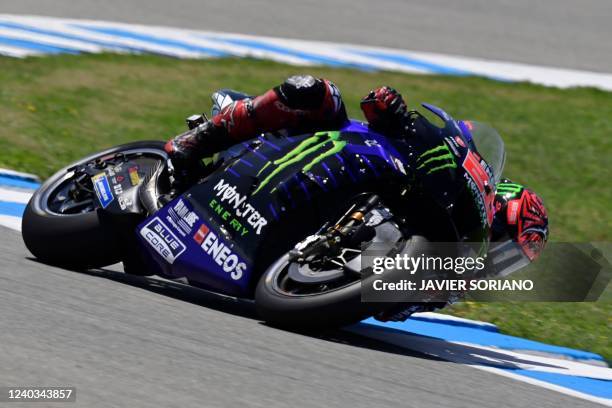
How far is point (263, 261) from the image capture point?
5.50 m

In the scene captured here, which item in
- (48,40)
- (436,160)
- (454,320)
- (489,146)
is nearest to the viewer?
(436,160)

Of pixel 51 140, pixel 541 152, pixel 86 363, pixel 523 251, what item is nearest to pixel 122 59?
pixel 51 140

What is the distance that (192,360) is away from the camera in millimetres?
4258

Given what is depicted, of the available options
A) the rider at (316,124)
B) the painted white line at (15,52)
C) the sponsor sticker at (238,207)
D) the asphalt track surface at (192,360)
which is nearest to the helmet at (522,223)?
the rider at (316,124)

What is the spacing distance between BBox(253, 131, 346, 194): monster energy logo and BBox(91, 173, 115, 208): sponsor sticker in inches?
36.2

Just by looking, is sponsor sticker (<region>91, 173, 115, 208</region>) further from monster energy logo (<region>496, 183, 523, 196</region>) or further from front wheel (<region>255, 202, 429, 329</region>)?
monster energy logo (<region>496, 183, 523, 196</region>)

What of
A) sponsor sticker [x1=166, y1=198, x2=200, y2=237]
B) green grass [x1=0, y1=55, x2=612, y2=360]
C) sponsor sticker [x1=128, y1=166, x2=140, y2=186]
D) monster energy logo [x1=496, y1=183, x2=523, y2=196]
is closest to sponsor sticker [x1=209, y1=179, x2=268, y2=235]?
sponsor sticker [x1=166, y1=198, x2=200, y2=237]

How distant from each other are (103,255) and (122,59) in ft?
23.2

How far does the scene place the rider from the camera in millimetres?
5477

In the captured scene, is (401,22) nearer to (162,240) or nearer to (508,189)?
(508,189)

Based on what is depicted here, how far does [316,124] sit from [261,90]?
6.67 meters

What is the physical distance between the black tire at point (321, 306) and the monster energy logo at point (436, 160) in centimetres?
37

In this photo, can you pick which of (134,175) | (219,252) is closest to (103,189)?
(134,175)

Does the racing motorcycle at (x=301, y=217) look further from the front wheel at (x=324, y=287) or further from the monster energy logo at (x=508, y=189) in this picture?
the monster energy logo at (x=508, y=189)
